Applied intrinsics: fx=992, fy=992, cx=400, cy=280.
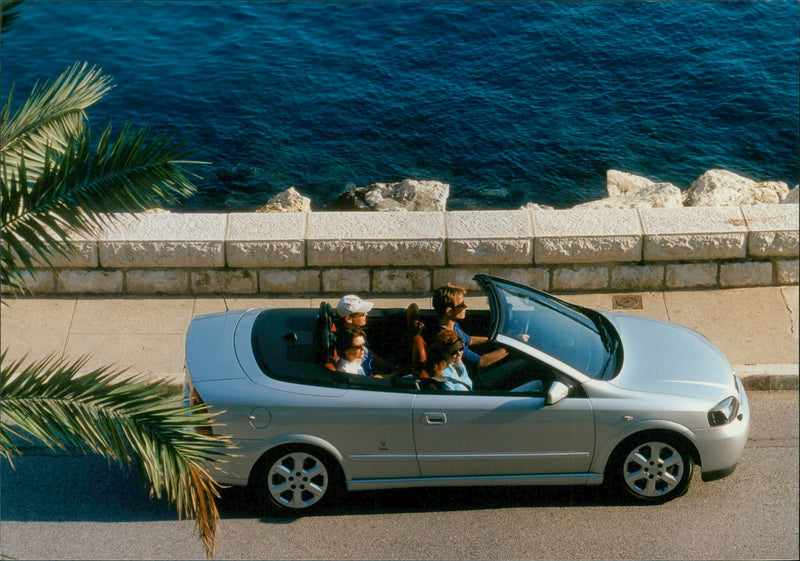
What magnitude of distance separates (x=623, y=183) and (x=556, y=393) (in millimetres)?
9354

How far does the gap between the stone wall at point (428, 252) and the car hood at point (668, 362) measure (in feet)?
6.01

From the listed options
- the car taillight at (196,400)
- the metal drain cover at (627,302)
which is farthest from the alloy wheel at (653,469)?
the car taillight at (196,400)

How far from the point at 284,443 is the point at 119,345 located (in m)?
3.06

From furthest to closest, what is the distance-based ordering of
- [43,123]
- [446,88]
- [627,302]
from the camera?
[446,88] → [627,302] → [43,123]

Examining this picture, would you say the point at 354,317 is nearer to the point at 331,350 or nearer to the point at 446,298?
the point at 331,350

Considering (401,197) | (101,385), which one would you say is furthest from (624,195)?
(101,385)

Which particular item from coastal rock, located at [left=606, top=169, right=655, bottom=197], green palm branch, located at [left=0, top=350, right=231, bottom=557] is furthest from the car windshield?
coastal rock, located at [left=606, top=169, right=655, bottom=197]

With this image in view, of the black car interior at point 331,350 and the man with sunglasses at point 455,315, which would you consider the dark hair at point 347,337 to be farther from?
the man with sunglasses at point 455,315

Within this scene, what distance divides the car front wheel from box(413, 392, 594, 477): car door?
0.29m

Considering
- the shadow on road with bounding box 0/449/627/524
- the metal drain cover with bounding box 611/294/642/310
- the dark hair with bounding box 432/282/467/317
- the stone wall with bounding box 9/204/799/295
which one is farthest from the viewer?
the metal drain cover with bounding box 611/294/642/310

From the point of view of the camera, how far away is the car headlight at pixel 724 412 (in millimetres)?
7254

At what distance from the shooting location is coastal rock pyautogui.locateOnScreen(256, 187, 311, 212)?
518 inches

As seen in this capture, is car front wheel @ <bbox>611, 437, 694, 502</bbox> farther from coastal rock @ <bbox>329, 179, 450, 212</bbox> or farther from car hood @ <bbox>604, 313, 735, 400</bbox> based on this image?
coastal rock @ <bbox>329, 179, 450, 212</bbox>

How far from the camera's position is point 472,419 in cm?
714
